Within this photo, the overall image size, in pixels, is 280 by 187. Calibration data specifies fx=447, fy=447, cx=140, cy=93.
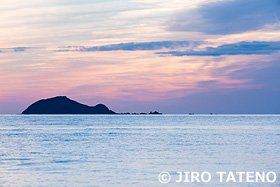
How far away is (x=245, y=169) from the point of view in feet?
108

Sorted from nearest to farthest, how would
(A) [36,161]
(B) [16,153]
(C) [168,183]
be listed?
(C) [168,183] → (A) [36,161] → (B) [16,153]

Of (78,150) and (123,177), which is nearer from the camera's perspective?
(123,177)

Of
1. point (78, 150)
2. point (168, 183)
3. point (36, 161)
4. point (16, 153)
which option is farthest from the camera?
point (78, 150)

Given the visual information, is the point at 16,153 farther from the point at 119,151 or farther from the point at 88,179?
the point at 88,179

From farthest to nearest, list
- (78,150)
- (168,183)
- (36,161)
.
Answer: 1. (78,150)
2. (36,161)
3. (168,183)

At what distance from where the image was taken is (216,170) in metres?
32.4

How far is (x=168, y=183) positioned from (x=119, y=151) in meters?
21.5

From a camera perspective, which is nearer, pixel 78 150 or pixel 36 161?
A: pixel 36 161

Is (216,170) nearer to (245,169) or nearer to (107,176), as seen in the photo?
(245,169)

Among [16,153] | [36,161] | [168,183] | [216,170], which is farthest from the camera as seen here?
[16,153]

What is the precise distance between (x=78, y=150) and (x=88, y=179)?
21248 millimetres

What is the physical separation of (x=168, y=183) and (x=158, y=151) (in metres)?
20.3

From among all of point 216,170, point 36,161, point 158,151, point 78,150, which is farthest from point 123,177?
point 78,150

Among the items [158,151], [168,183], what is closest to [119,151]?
[158,151]
